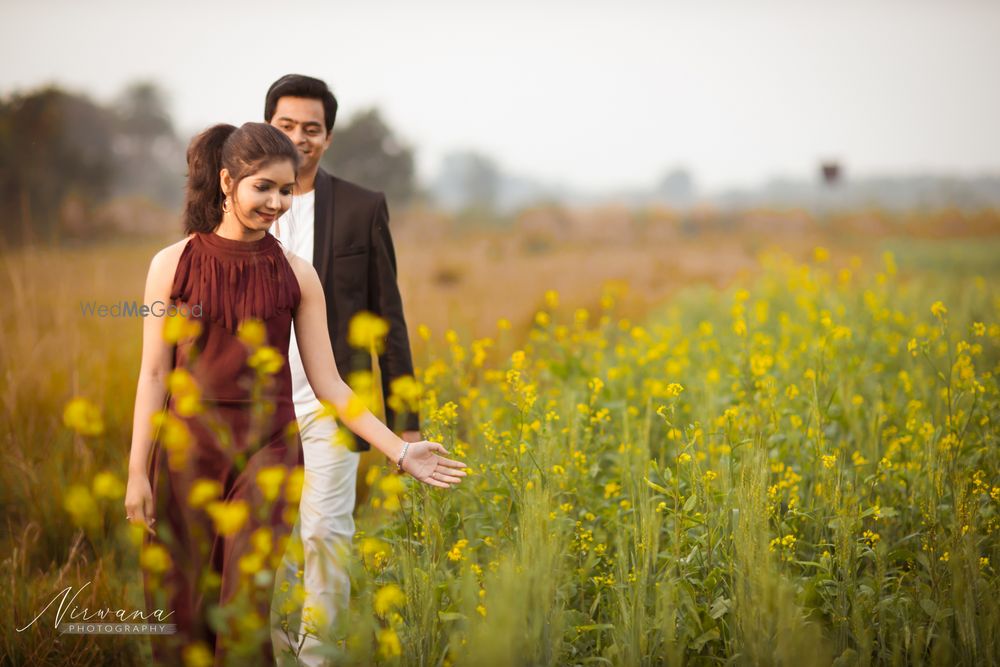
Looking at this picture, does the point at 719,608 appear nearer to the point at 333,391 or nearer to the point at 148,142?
the point at 333,391

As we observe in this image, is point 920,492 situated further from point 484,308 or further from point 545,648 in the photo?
point 484,308

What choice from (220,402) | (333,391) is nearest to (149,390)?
(220,402)

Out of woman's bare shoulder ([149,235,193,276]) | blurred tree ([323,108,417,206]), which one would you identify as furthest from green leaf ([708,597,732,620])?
blurred tree ([323,108,417,206])

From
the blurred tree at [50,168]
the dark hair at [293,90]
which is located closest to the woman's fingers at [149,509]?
the dark hair at [293,90]

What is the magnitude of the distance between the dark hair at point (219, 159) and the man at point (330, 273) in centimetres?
57

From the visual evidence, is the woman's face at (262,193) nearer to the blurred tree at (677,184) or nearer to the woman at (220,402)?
the woman at (220,402)

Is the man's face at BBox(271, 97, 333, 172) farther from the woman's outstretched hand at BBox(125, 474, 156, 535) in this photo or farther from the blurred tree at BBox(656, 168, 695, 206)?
the blurred tree at BBox(656, 168, 695, 206)

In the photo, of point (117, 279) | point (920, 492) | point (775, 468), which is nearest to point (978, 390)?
point (920, 492)

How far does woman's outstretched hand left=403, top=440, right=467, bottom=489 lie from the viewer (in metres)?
2.22

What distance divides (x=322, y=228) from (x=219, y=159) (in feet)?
2.32

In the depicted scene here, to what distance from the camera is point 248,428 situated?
2082 mm

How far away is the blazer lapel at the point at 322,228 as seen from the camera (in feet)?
9.37

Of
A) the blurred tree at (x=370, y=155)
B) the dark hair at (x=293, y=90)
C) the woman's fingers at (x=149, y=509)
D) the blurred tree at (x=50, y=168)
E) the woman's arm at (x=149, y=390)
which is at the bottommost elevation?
the woman's fingers at (x=149, y=509)

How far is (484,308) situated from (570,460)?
6.56m
